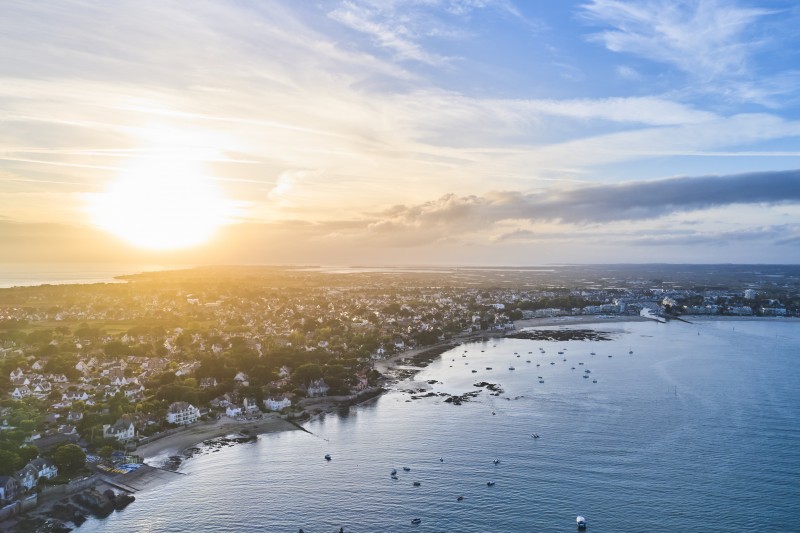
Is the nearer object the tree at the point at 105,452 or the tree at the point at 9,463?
the tree at the point at 9,463

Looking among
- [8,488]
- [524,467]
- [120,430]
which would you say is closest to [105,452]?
[120,430]

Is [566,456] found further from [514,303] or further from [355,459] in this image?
[514,303]

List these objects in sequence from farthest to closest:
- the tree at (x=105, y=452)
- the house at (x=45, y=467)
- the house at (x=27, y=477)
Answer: the tree at (x=105, y=452) → the house at (x=45, y=467) → the house at (x=27, y=477)

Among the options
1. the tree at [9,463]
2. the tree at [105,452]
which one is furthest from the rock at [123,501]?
the tree at [105,452]

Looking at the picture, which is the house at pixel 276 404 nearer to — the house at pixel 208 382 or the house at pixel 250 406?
the house at pixel 250 406

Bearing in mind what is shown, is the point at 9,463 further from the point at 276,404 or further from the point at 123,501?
the point at 276,404

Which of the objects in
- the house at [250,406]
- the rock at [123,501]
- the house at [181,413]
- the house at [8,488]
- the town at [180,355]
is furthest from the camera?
the house at [250,406]
